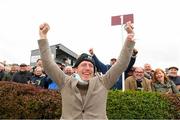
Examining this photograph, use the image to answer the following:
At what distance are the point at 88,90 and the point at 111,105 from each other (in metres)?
5.84

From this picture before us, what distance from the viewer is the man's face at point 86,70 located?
167 inches

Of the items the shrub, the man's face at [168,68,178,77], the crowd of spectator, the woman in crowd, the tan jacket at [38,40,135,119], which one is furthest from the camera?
the man's face at [168,68,178,77]

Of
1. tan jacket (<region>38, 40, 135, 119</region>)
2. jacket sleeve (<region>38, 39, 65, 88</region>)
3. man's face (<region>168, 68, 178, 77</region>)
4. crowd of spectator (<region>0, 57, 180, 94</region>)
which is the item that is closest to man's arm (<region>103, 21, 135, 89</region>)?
tan jacket (<region>38, 40, 135, 119</region>)

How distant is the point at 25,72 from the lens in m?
12.1

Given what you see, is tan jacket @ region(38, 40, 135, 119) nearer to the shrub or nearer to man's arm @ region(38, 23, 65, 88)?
man's arm @ region(38, 23, 65, 88)

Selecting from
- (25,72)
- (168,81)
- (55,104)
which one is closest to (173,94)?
(168,81)

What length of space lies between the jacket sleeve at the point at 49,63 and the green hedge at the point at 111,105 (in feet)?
18.8

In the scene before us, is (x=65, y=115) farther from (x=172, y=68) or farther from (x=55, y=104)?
(x=172, y=68)

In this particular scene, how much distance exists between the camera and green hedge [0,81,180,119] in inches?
388

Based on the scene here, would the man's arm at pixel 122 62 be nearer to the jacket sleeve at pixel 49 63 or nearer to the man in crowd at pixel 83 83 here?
the man in crowd at pixel 83 83

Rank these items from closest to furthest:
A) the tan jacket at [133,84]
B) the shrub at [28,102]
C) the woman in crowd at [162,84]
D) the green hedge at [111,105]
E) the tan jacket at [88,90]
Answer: the tan jacket at [88,90]
the green hedge at [111,105]
the shrub at [28,102]
the woman in crowd at [162,84]
the tan jacket at [133,84]

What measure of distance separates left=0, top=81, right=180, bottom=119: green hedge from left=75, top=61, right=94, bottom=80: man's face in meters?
5.66

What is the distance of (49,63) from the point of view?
418 cm

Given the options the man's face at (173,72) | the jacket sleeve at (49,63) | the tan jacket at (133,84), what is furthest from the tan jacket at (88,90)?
the man's face at (173,72)
